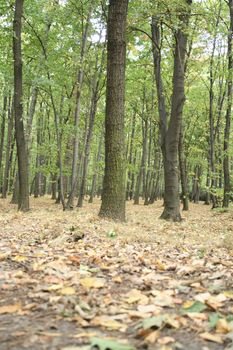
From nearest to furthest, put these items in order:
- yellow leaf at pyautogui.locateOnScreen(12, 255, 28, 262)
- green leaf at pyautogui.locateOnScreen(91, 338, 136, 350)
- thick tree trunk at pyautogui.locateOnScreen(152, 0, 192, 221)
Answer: green leaf at pyautogui.locateOnScreen(91, 338, 136, 350), yellow leaf at pyautogui.locateOnScreen(12, 255, 28, 262), thick tree trunk at pyautogui.locateOnScreen(152, 0, 192, 221)

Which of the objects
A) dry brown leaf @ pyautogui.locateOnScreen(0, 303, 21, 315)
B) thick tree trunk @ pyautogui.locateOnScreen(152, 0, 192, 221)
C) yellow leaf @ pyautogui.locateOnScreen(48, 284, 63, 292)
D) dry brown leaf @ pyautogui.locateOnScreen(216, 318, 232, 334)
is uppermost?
thick tree trunk @ pyautogui.locateOnScreen(152, 0, 192, 221)

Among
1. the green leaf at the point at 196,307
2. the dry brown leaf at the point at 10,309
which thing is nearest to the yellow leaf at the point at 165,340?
the green leaf at the point at 196,307

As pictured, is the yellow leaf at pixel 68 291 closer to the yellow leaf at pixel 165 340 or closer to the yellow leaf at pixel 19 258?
the yellow leaf at pixel 165 340

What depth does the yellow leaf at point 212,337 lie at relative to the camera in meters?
2.45

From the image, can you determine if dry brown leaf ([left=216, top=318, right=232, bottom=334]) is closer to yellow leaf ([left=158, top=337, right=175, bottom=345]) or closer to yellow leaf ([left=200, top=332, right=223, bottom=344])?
yellow leaf ([left=200, top=332, right=223, bottom=344])

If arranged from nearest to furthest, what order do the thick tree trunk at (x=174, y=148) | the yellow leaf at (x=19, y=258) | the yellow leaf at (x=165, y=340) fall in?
1. the yellow leaf at (x=165, y=340)
2. the yellow leaf at (x=19, y=258)
3. the thick tree trunk at (x=174, y=148)

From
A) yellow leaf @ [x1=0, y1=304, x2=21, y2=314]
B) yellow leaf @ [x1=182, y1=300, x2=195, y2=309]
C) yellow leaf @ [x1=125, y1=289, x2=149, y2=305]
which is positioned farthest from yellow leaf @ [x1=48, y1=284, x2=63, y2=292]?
yellow leaf @ [x1=182, y1=300, x2=195, y2=309]

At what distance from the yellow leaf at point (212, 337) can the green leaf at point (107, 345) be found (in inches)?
21.3

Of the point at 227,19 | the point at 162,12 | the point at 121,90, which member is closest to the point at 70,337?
the point at 121,90

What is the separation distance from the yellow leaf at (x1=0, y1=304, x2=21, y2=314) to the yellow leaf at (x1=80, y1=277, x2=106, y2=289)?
68 centimetres

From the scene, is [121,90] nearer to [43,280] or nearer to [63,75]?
[43,280]

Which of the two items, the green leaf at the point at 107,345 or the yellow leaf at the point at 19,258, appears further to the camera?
the yellow leaf at the point at 19,258

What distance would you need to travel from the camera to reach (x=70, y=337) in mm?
2430

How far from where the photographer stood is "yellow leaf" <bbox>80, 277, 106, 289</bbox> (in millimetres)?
3441
